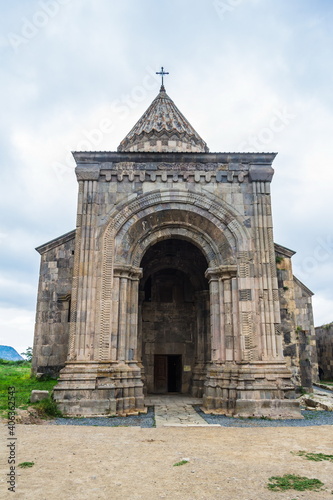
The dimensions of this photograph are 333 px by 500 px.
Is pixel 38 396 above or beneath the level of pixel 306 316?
beneath

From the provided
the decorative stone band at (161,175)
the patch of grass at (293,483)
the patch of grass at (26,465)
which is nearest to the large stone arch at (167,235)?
the decorative stone band at (161,175)

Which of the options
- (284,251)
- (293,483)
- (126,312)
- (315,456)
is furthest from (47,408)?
(284,251)

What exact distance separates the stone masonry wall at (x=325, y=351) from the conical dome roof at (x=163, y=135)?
1537cm

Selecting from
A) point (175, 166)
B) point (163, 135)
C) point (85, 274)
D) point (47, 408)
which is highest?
point (163, 135)

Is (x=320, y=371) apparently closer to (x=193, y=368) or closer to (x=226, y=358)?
(x=193, y=368)

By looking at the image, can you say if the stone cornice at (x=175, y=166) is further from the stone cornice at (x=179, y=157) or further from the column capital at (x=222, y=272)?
the column capital at (x=222, y=272)

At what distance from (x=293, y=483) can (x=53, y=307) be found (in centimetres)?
1269

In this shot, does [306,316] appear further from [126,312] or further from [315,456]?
[315,456]

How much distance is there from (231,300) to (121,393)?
14.6ft

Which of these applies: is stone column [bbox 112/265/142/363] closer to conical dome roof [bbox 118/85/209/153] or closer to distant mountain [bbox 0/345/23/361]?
conical dome roof [bbox 118/85/209/153]

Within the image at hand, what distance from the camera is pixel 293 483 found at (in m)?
5.08

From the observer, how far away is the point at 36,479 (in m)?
5.12

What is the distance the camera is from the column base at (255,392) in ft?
35.7

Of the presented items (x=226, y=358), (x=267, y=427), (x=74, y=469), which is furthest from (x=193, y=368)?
(x=74, y=469)
